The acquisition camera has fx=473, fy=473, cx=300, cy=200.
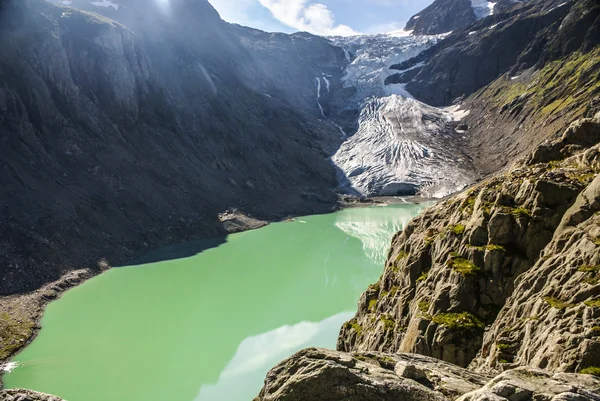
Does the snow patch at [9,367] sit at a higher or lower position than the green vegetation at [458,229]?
lower

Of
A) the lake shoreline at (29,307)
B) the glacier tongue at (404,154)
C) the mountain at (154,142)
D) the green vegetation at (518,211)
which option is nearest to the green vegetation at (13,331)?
the lake shoreline at (29,307)

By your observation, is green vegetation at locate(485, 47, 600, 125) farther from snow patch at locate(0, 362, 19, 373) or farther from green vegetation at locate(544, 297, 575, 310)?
snow patch at locate(0, 362, 19, 373)

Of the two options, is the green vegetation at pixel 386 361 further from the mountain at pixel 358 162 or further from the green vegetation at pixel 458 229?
the green vegetation at pixel 458 229

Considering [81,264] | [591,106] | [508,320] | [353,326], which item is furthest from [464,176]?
[508,320]

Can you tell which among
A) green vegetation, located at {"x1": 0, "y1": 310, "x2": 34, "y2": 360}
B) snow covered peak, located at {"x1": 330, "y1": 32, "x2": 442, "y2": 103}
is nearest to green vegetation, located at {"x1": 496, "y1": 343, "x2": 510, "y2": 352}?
green vegetation, located at {"x1": 0, "y1": 310, "x2": 34, "y2": 360}

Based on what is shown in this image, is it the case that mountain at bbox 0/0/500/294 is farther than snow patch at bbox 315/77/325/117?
No

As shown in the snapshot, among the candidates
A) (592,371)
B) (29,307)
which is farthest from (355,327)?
(29,307)
